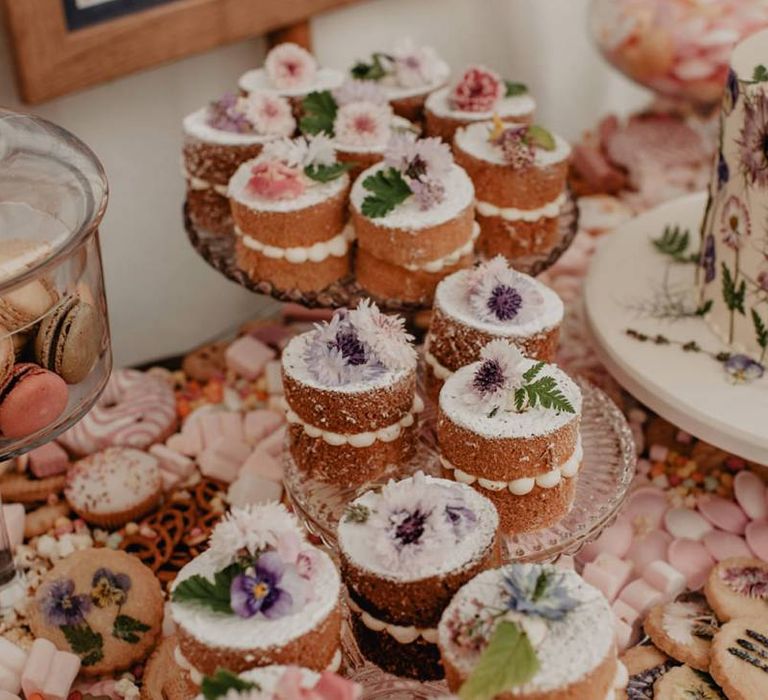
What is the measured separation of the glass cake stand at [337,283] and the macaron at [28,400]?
42 cm

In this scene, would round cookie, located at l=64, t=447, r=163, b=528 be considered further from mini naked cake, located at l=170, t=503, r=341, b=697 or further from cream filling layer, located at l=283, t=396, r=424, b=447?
mini naked cake, located at l=170, t=503, r=341, b=697

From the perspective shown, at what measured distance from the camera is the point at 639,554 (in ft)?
4.83

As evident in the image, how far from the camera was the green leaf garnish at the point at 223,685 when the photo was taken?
0.91 metres

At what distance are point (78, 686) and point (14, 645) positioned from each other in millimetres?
91

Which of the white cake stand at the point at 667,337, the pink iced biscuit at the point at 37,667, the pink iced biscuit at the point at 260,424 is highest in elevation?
the white cake stand at the point at 667,337

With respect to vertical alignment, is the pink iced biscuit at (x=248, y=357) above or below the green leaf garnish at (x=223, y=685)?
below

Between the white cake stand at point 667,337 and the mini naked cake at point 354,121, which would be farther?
the mini naked cake at point 354,121

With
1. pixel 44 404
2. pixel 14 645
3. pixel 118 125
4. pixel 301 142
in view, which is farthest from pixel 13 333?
pixel 118 125

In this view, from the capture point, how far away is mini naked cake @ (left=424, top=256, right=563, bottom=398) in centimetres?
130

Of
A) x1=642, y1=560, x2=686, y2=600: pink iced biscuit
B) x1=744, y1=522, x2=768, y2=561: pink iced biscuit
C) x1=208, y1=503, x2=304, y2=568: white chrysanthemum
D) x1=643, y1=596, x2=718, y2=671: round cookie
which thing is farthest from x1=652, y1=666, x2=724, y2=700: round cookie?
x1=208, y1=503, x2=304, y2=568: white chrysanthemum

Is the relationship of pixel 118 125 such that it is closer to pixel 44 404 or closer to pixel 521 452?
pixel 44 404

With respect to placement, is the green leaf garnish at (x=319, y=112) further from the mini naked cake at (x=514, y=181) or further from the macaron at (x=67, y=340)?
the macaron at (x=67, y=340)

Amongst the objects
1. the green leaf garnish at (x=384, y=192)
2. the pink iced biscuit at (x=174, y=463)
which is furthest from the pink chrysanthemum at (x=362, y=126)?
the pink iced biscuit at (x=174, y=463)

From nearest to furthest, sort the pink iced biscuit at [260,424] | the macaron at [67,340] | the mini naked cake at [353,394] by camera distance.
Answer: the macaron at [67,340], the mini naked cake at [353,394], the pink iced biscuit at [260,424]
